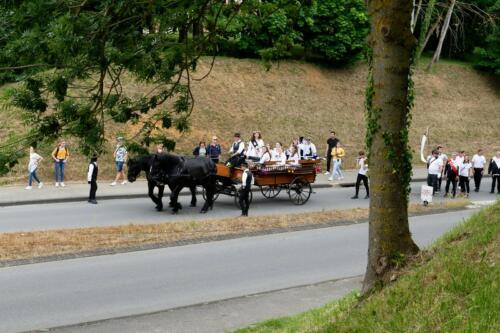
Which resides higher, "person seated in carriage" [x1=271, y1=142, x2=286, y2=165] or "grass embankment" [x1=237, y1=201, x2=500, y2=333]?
"person seated in carriage" [x1=271, y1=142, x2=286, y2=165]

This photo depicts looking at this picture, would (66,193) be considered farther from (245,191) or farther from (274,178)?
(245,191)

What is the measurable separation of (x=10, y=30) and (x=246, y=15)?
3.83 m

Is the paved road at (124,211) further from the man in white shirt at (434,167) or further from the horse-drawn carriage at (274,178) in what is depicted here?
the man in white shirt at (434,167)

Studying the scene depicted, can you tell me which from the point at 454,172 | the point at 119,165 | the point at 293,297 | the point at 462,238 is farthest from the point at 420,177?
the point at 462,238

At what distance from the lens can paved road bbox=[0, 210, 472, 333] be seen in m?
11.3

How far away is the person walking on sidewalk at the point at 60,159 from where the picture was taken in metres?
25.1

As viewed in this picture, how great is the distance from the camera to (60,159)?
25328 millimetres

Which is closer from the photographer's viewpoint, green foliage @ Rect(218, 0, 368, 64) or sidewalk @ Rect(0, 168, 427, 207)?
sidewalk @ Rect(0, 168, 427, 207)

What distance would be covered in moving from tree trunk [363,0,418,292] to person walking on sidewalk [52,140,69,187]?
18447 mm

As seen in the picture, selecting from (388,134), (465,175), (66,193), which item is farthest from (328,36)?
(388,134)

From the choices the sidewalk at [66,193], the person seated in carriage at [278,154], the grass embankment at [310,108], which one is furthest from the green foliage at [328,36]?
the person seated in carriage at [278,154]

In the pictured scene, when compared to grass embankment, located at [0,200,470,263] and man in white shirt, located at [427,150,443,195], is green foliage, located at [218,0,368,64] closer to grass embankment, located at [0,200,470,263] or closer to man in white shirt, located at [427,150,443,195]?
man in white shirt, located at [427,150,443,195]

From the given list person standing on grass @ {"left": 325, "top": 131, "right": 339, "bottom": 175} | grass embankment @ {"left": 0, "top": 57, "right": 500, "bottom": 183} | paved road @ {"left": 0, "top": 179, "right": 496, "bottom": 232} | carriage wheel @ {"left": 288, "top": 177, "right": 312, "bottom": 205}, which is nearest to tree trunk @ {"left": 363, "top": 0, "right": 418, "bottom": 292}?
paved road @ {"left": 0, "top": 179, "right": 496, "bottom": 232}

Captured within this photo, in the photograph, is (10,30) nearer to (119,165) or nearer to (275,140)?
(119,165)
